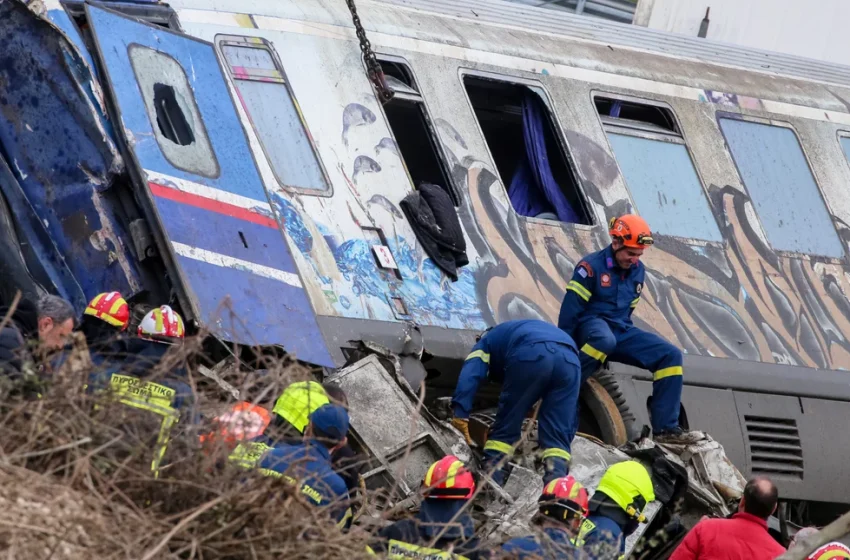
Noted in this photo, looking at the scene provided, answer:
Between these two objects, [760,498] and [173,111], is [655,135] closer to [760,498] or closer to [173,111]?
[173,111]

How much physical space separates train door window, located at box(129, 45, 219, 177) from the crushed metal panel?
1552 millimetres

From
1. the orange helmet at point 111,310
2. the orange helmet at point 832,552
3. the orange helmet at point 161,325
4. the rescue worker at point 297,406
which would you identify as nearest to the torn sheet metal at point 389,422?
the orange helmet at point 161,325

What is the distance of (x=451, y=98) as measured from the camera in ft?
37.9

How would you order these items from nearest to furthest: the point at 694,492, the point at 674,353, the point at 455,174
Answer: the point at 694,492 < the point at 674,353 < the point at 455,174

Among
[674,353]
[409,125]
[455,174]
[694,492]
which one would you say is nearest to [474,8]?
[409,125]

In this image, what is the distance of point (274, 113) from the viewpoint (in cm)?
1044

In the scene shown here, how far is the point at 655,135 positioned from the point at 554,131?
1.00 meters

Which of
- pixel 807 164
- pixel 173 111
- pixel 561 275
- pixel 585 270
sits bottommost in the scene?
pixel 561 275

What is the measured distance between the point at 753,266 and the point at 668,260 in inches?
36.5

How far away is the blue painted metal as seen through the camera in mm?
9094

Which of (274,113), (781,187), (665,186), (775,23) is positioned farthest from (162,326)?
(775,23)

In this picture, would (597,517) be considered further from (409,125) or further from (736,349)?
(409,125)

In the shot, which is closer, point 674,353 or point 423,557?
point 423,557

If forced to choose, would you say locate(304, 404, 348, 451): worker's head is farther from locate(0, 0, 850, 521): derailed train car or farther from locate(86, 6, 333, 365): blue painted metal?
locate(0, 0, 850, 521): derailed train car
